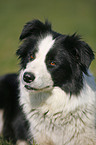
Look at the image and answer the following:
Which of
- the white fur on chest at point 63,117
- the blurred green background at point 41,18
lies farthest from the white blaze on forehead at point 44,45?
the blurred green background at point 41,18

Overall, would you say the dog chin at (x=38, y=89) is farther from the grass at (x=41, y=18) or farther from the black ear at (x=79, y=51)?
Answer: the grass at (x=41, y=18)

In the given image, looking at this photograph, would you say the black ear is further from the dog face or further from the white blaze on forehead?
the white blaze on forehead

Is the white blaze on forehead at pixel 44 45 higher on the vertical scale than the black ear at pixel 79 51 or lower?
higher

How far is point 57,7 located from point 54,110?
27.6 metres

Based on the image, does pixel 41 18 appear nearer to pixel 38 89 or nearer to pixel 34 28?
pixel 34 28

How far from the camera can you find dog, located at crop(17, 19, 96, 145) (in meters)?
3.33

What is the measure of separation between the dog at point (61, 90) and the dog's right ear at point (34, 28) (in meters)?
0.02

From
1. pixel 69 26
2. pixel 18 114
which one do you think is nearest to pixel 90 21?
pixel 69 26

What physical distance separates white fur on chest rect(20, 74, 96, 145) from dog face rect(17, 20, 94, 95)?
16cm

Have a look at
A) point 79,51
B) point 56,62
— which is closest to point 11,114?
point 56,62

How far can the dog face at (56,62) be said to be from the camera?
3.21 m

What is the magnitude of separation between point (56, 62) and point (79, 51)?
355mm

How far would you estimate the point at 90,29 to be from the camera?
18.2 m

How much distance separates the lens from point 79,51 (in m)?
3.33
